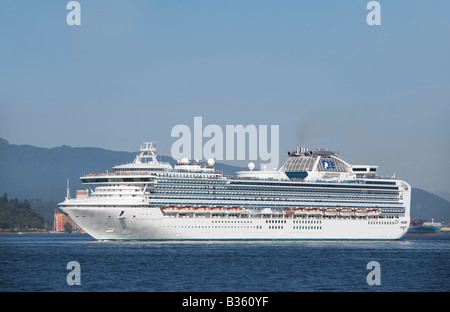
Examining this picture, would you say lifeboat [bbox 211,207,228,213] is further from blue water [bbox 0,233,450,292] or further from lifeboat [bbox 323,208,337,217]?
lifeboat [bbox 323,208,337,217]

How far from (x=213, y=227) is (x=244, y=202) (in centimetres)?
753

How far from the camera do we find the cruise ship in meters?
104

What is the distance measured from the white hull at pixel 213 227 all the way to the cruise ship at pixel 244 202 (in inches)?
5.0

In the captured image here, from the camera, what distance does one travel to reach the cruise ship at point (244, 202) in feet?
342

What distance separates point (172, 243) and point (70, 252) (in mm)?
15322

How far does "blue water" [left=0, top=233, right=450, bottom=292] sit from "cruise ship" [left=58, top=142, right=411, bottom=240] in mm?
4526

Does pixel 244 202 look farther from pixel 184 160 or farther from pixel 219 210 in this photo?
pixel 184 160

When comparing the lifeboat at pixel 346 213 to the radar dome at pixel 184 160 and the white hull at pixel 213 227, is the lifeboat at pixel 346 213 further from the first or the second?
the radar dome at pixel 184 160

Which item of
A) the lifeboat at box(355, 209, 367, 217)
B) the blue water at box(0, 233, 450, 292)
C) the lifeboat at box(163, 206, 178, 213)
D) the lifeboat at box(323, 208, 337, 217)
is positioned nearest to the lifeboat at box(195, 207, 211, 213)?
the lifeboat at box(163, 206, 178, 213)

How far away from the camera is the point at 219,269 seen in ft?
237

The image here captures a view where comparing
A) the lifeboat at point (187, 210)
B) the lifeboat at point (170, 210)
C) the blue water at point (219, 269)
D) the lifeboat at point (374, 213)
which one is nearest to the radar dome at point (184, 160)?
the lifeboat at point (187, 210)
